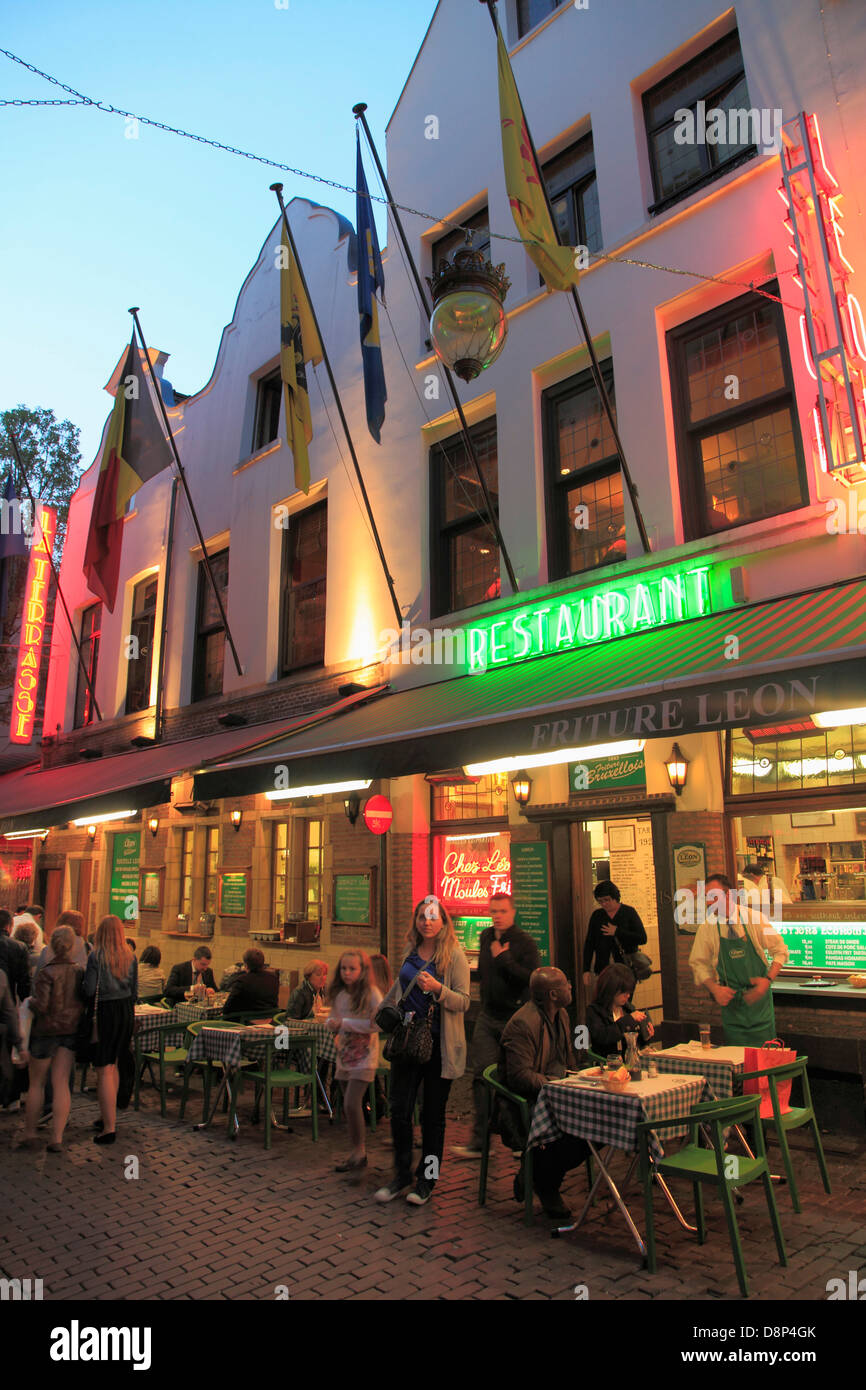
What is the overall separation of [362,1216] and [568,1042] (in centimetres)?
153

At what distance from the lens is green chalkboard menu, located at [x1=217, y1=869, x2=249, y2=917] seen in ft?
38.4

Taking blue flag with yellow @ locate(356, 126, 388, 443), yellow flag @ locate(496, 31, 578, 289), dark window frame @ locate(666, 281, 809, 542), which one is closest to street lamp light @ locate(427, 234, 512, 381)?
yellow flag @ locate(496, 31, 578, 289)

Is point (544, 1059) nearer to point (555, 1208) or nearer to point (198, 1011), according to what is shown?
point (555, 1208)

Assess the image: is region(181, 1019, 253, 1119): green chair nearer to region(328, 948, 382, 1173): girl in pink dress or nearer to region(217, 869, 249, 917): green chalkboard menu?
region(328, 948, 382, 1173): girl in pink dress

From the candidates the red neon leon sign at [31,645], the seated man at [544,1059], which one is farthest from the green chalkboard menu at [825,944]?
the red neon leon sign at [31,645]

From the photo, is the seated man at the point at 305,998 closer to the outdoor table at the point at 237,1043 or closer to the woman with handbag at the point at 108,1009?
the outdoor table at the point at 237,1043

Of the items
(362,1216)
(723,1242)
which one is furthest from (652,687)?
(362,1216)

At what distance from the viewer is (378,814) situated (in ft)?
30.1

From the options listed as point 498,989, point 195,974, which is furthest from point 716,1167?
point 195,974

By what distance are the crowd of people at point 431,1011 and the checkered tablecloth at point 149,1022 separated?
1.55 feet

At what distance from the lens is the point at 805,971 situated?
6.75 meters

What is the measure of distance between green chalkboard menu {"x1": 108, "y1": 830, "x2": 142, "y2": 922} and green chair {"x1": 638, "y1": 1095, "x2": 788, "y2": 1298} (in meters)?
11.6

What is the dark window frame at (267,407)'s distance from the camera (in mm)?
13508

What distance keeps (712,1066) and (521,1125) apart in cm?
123
